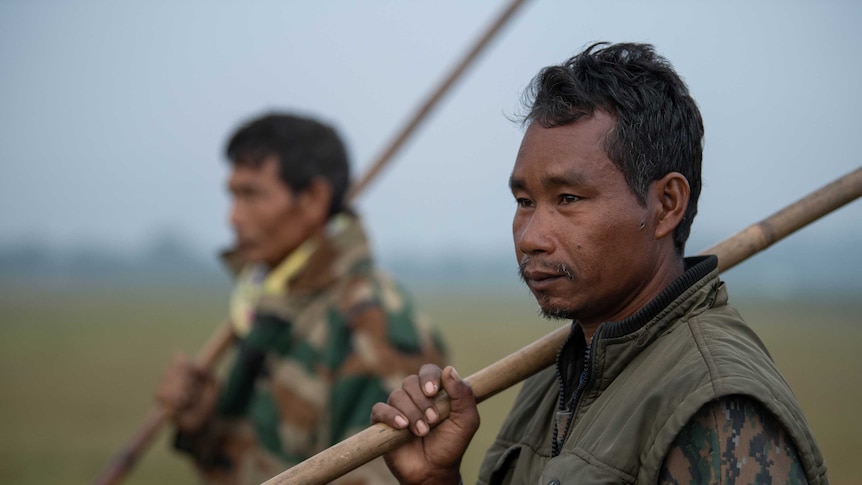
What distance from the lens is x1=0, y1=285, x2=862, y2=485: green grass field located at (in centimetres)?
1173

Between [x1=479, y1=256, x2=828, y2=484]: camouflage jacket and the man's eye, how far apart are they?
27cm

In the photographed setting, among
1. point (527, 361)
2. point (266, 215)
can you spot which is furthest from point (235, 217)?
point (527, 361)

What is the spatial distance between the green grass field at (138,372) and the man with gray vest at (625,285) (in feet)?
2.98

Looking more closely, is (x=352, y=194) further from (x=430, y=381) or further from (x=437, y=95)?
(x=430, y=381)

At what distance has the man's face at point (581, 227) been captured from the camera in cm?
211

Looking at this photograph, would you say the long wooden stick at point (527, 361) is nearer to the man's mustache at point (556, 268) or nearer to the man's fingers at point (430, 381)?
the man's fingers at point (430, 381)

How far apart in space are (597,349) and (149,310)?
51.7 m

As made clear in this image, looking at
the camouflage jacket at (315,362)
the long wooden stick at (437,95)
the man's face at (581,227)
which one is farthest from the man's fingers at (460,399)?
the long wooden stick at (437,95)

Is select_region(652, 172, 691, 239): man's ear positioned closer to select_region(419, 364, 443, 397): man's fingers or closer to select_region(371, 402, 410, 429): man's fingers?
select_region(419, 364, 443, 397): man's fingers

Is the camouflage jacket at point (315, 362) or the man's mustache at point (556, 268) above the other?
the man's mustache at point (556, 268)

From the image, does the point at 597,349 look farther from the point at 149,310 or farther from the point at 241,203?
the point at 149,310

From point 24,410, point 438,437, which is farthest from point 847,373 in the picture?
point 438,437

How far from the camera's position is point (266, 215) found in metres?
5.01

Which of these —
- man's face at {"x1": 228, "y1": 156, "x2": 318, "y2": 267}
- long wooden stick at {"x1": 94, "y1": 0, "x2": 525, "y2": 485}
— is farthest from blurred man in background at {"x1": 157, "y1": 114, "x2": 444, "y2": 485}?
long wooden stick at {"x1": 94, "y1": 0, "x2": 525, "y2": 485}
